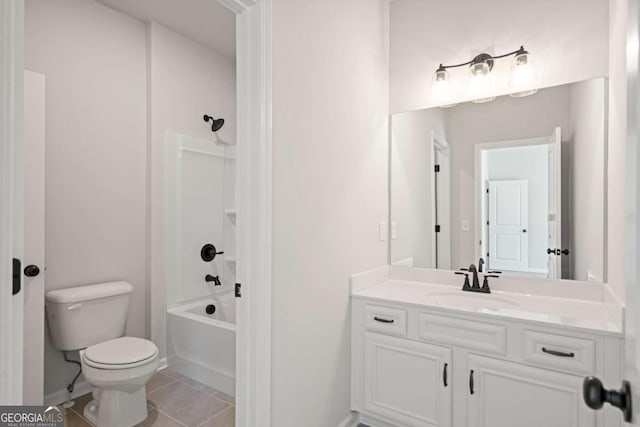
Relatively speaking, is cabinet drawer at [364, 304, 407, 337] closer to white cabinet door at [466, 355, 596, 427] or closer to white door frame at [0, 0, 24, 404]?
white cabinet door at [466, 355, 596, 427]

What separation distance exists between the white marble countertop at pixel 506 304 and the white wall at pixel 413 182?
0.24 metres

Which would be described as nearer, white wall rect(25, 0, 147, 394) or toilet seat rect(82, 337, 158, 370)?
toilet seat rect(82, 337, 158, 370)

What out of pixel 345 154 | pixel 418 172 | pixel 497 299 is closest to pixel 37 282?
pixel 345 154

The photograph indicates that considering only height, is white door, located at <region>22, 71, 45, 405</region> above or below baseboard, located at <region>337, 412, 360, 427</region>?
above

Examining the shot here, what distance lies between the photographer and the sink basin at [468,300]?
1812 mm

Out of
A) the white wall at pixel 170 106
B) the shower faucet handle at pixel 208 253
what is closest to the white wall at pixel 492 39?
the white wall at pixel 170 106

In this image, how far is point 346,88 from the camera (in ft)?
6.51

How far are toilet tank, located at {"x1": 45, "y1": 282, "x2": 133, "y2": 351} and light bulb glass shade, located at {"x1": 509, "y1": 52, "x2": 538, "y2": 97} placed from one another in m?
2.86

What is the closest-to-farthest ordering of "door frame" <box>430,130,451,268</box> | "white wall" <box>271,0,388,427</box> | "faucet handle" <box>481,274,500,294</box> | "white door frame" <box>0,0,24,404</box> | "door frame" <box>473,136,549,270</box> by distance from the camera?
1. "white door frame" <box>0,0,24,404</box>
2. "white wall" <box>271,0,388,427</box>
3. "faucet handle" <box>481,274,500,294</box>
4. "door frame" <box>473,136,549,270</box>
5. "door frame" <box>430,130,451,268</box>

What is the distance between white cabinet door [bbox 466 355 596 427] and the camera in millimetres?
1425

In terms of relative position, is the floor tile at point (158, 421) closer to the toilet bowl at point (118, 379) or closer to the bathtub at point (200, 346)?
the toilet bowl at point (118, 379)

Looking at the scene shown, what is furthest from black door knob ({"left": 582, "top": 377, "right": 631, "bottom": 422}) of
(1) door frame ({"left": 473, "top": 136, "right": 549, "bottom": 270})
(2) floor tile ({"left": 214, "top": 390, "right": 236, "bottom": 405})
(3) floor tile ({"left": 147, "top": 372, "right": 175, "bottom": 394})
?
(3) floor tile ({"left": 147, "top": 372, "right": 175, "bottom": 394})

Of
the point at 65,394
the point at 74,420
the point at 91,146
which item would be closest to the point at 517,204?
the point at 91,146

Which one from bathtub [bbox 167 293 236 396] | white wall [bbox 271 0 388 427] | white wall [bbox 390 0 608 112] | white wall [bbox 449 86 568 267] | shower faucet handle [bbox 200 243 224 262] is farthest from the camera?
shower faucet handle [bbox 200 243 224 262]
